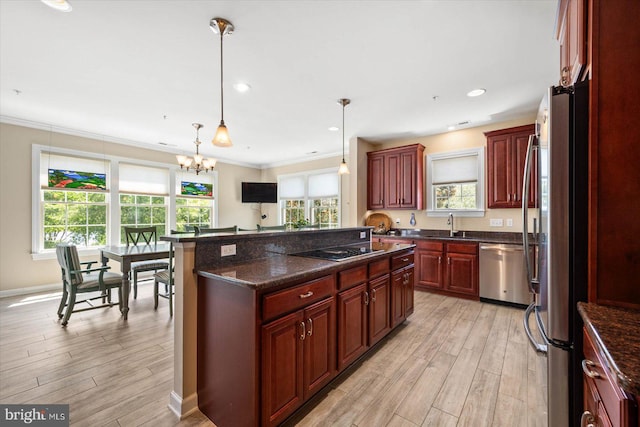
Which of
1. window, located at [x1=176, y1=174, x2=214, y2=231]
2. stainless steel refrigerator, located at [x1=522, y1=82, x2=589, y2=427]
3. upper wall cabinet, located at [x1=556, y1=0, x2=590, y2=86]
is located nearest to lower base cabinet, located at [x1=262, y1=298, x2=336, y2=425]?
stainless steel refrigerator, located at [x1=522, y1=82, x2=589, y2=427]

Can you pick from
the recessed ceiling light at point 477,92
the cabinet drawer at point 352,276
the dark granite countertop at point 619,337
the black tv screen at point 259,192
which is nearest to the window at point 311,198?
the black tv screen at point 259,192

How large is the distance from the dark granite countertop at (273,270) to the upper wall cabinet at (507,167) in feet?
9.79

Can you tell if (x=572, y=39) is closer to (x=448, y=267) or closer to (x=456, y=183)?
(x=448, y=267)

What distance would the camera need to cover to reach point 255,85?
3.06 meters

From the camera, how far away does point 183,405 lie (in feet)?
5.57

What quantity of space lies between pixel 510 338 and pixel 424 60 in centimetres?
294

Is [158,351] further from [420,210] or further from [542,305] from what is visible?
[420,210]

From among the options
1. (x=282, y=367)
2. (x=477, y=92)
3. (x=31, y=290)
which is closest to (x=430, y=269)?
(x=477, y=92)

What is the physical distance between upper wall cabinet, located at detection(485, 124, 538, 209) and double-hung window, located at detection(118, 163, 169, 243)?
615cm

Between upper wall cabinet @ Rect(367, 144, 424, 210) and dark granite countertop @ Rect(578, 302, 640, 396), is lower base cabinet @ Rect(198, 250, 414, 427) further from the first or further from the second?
upper wall cabinet @ Rect(367, 144, 424, 210)

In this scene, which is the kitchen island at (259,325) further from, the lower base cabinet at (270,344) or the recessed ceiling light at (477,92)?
the recessed ceiling light at (477,92)

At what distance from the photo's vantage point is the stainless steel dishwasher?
11.6 ft

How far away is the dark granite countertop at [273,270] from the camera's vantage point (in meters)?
1.45

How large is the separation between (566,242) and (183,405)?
2320 mm
